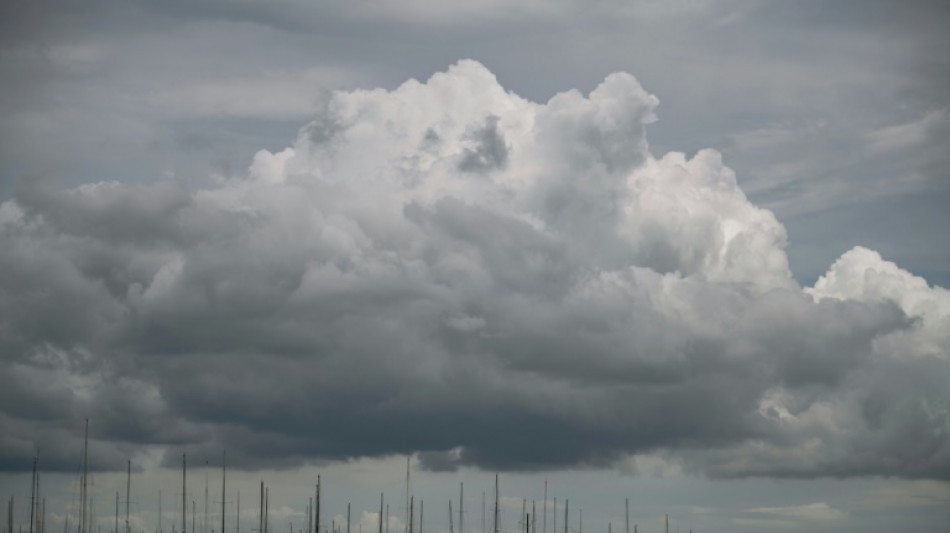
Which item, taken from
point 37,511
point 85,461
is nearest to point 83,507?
point 85,461

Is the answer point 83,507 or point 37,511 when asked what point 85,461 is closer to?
point 83,507

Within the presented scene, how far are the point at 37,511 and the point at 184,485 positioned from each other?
75.4 ft

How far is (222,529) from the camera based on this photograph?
195500 mm

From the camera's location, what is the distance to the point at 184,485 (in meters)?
194

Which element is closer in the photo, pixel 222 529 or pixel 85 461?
pixel 85 461

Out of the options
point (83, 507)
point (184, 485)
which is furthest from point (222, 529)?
point (83, 507)

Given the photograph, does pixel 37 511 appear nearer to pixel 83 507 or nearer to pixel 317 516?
pixel 83 507

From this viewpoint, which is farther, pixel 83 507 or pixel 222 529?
pixel 222 529

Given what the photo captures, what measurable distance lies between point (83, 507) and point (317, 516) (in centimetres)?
3083

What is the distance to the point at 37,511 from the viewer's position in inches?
7840

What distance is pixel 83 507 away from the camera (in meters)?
182

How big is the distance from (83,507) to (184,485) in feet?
54.3

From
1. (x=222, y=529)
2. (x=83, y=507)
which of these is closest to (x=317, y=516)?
(x=222, y=529)

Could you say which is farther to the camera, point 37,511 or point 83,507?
point 37,511
